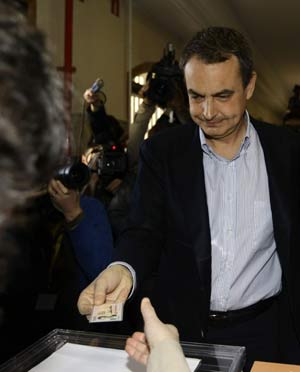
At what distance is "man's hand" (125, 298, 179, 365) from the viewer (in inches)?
27.5

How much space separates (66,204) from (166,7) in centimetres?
250

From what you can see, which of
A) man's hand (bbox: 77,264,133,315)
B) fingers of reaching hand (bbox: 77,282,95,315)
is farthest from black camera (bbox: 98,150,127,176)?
fingers of reaching hand (bbox: 77,282,95,315)

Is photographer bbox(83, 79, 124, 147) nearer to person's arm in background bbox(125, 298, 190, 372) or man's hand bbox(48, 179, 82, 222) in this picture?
man's hand bbox(48, 179, 82, 222)

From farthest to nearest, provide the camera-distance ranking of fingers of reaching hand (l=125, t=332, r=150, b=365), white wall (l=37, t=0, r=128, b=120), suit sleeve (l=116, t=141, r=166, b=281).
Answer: white wall (l=37, t=0, r=128, b=120)
suit sleeve (l=116, t=141, r=166, b=281)
fingers of reaching hand (l=125, t=332, r=150, b=365)

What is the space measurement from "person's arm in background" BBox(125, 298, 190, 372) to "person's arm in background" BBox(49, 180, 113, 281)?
782 millimetres

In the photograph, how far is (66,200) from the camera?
1541mm

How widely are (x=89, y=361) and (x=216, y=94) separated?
0.76 m

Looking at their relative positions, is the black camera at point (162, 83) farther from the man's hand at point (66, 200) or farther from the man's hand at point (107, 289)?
the man's hand at point (107, 289)

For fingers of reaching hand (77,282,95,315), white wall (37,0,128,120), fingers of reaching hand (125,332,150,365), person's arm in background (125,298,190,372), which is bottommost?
fingers of reaching hand (77,282,95,315)

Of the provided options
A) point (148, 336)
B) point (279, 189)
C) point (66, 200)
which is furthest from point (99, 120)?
point (148, 336)

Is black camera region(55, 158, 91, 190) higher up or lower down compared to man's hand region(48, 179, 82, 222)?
higher up

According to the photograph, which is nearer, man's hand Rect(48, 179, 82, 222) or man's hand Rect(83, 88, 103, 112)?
man's hand Rect(48, 179, 82, 222)

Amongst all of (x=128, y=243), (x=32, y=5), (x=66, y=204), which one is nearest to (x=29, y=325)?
(x=66, y=204)

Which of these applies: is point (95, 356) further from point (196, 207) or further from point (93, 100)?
point (93, 100)
